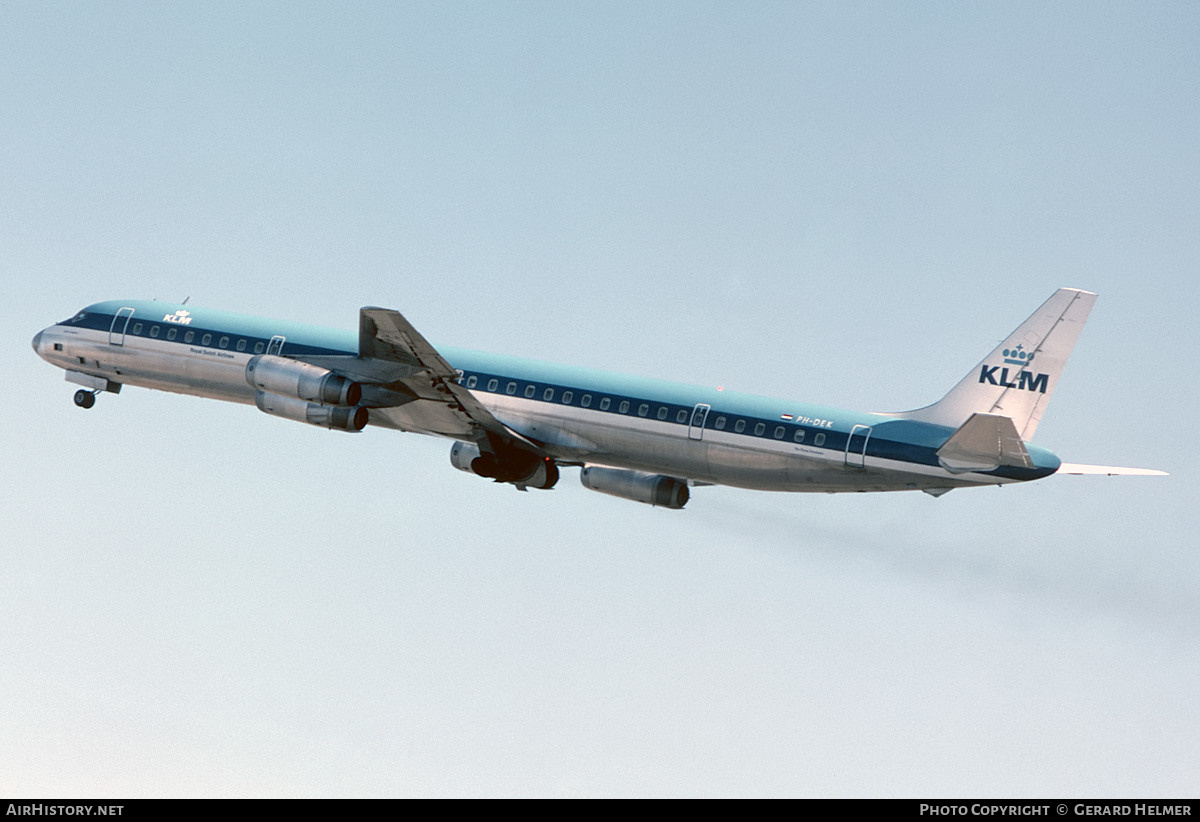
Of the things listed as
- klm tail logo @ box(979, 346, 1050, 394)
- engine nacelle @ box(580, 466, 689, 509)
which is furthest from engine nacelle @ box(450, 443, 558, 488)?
klm tail logo @ box(979, 346, 1050, 394)

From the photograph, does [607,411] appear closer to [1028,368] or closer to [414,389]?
[414,389]

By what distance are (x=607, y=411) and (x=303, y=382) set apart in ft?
28.9

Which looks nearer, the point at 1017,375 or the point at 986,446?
the point at 986,446

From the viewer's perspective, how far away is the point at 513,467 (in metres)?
50.3

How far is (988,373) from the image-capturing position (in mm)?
44406

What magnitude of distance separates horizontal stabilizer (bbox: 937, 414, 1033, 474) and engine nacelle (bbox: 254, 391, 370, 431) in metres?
17.1

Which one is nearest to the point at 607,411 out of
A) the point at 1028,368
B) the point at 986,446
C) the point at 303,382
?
the point at 303,382

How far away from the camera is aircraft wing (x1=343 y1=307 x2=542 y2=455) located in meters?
46.8

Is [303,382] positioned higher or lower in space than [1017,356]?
lower

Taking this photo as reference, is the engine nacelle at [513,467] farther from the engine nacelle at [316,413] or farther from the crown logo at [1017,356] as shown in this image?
the crown logo at [1017,356]

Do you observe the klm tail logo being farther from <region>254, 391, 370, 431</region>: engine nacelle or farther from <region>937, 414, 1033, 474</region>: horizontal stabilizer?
<region>254, 391, 370, 431</region>: engine nacelle
